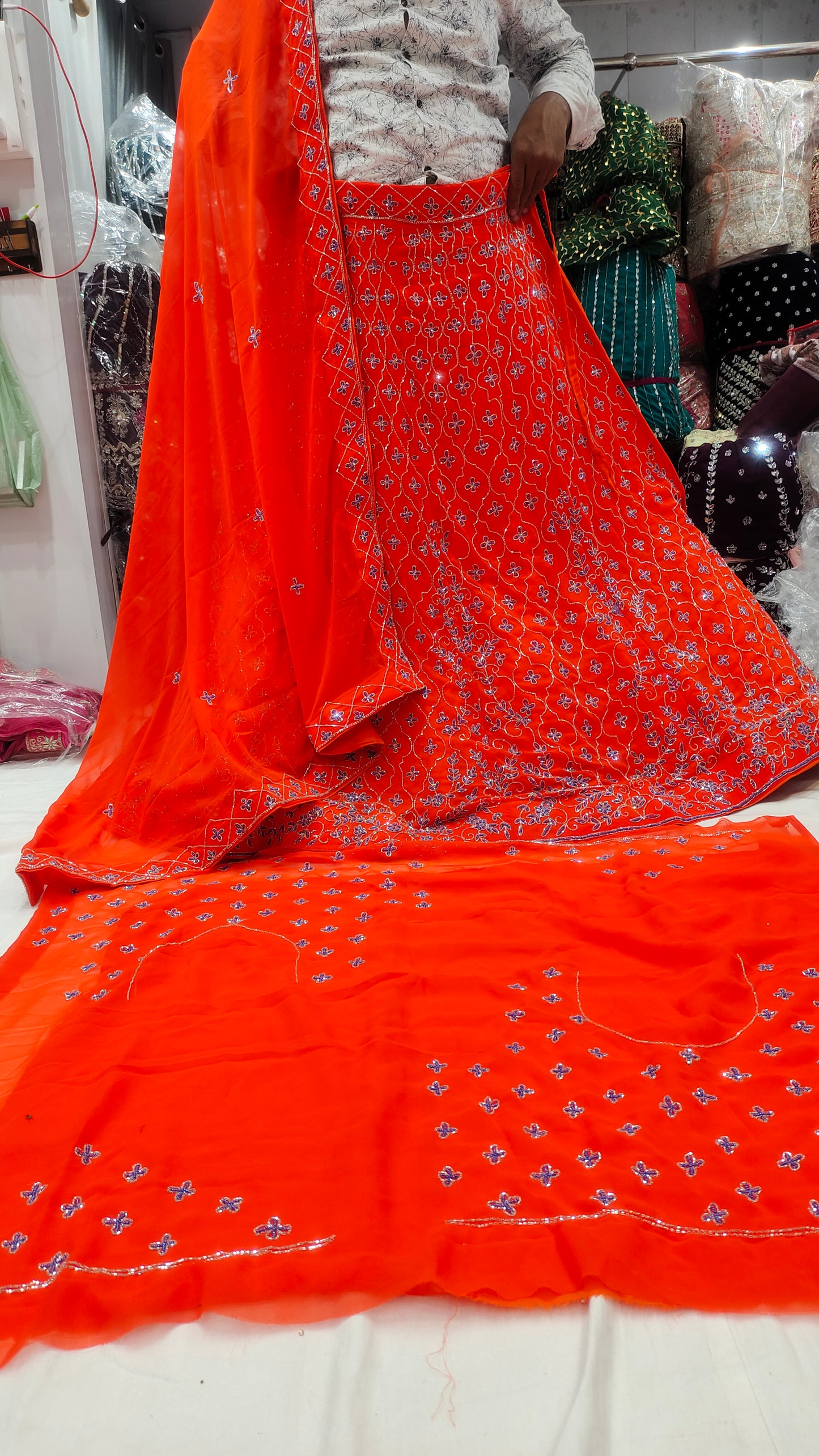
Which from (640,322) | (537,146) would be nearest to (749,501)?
(640,322)

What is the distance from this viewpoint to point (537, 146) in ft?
4.50

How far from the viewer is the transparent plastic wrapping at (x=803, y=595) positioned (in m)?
1.76

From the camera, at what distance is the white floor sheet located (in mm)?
492

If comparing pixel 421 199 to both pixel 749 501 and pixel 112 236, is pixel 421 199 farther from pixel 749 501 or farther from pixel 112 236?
pixel 112 236

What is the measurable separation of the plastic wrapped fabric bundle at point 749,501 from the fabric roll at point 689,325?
522mm

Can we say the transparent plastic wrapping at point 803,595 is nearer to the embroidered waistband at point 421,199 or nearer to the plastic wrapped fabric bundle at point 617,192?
the plastic wrapped fabric bundle at point 617,192

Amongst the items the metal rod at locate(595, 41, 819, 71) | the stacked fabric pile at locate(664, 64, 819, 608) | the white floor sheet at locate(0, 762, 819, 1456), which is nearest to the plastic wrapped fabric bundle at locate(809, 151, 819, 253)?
the stacked fabric pile at locate(664, 64, 819, 608)

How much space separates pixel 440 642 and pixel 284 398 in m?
0.42

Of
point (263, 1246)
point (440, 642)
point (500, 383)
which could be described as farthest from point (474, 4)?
point (263, 1246)

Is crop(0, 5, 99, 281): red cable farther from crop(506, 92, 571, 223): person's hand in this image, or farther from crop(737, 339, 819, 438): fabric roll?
crop(737, 339, 819, 438): fabric roll

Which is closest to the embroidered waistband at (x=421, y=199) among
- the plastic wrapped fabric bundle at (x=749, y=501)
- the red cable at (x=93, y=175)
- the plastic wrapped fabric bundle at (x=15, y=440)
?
the plastic wrapped fabric bundle at (x=749, y=501)

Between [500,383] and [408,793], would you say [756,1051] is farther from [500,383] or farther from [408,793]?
[500,383]

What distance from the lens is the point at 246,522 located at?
4.55 ft

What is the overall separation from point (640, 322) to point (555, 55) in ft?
2.04
